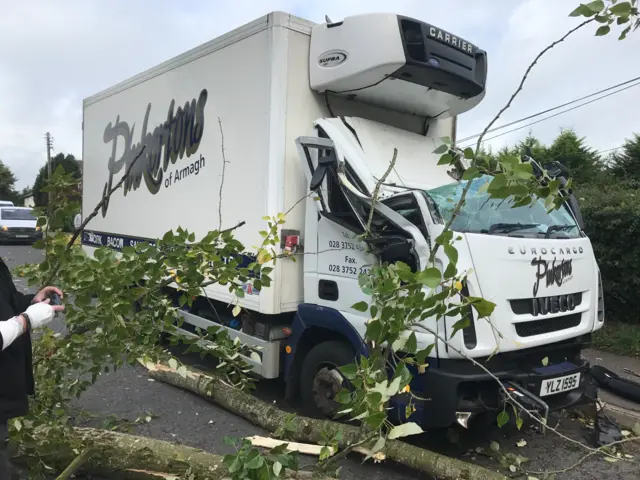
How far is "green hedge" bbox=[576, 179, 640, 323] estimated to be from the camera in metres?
6.95

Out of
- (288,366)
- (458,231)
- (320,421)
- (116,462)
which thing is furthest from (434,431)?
(116,462)

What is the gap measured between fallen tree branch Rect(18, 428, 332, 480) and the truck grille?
2.21 metres

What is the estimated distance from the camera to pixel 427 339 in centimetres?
336

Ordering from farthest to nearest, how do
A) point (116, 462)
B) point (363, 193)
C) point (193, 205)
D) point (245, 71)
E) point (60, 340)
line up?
point (193, 205) → point (245, 71) → point (363, 193) → point (60, 340) → point (116, 462)

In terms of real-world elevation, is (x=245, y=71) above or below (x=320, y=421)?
above

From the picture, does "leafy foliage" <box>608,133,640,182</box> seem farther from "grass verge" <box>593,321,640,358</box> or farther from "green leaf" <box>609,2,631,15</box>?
"green leaf" <box>609,2,631,15</box>

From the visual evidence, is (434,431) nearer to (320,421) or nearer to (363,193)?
(320,421)

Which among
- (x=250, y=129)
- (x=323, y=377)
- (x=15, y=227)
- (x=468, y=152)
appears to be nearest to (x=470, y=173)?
(x=468, y=152)

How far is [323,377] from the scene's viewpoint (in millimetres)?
4105

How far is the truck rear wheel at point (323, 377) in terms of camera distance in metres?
4.00

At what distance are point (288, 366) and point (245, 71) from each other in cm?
265

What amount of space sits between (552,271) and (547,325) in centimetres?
41

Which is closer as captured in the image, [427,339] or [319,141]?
Answer: [427,339]

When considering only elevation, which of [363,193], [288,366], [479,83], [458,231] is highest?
[479,83]
